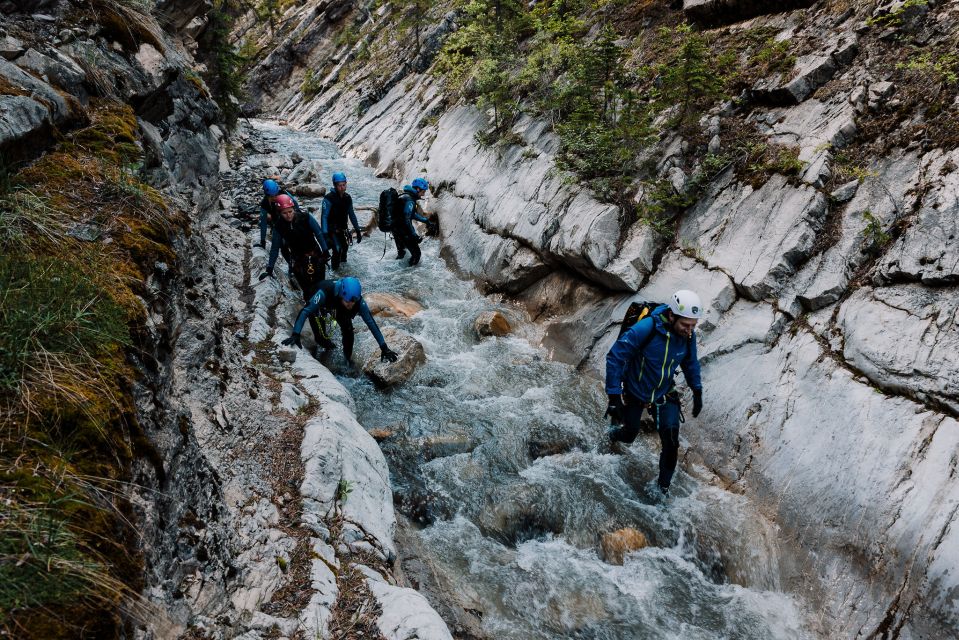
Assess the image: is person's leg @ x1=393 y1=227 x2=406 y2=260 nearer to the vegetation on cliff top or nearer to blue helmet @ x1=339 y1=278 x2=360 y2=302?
blue helmet @ x1=339 y1=278 x2=360 y2=302

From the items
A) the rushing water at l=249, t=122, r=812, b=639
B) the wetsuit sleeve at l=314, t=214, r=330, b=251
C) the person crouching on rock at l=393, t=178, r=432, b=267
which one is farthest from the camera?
the person crouching on rock at l=393, t=178, r=432, b=267

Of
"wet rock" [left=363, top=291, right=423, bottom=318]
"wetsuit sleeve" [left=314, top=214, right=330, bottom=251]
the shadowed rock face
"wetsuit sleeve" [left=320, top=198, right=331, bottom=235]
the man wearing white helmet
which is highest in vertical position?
the shadowed rock face

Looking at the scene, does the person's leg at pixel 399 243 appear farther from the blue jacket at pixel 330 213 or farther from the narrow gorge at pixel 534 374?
the narrow gorge at pixel 534 374

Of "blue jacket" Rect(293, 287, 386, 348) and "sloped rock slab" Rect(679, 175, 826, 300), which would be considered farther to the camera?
"blue jacket" Rect(293, 287, 386, 348)

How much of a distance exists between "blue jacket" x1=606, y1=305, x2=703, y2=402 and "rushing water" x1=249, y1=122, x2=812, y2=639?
1.48 meters

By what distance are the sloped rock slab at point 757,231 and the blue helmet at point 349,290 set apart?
5.83 m

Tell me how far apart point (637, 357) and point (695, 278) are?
2891mm

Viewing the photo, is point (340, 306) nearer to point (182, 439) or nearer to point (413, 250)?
point (182, 439)

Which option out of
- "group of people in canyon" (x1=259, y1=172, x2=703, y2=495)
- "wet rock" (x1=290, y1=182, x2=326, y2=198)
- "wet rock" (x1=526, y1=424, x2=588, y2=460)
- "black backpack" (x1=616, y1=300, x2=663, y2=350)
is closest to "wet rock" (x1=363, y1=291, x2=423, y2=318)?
"group of people in canyon" (x1=259, y1=172, x2=703, y2=495)

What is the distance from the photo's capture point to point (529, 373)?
9.36 metres

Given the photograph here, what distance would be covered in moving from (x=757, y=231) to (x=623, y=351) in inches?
146

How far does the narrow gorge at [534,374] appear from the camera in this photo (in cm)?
335

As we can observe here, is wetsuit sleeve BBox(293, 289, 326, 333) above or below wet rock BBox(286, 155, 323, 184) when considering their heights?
above

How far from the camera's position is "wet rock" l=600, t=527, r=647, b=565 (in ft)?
19.6
